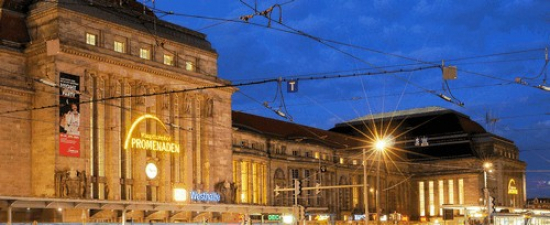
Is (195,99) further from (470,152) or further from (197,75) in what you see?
(470,152)

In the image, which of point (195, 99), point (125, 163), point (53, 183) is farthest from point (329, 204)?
point (53, 183)

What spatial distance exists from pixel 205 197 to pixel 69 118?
14.7 m

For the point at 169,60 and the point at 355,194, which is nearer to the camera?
the point at 169,60

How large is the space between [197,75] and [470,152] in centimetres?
7317

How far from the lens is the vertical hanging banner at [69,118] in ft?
172

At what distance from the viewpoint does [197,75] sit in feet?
211

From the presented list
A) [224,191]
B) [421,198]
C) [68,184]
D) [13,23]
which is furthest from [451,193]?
[13,23]

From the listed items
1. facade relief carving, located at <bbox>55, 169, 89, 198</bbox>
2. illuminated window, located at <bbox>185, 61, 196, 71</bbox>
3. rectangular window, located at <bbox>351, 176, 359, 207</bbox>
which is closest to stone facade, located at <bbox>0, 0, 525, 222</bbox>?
facade relief carving, located at <bbox>55, 169, 89, 198</bbox>

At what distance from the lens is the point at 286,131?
99875mm

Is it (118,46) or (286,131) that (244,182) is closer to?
(286,131)

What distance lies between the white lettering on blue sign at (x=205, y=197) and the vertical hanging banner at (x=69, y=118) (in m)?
12.0

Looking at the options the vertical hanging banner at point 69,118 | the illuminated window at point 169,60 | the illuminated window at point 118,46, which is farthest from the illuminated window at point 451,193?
the vertical hanging banner at point 69,118

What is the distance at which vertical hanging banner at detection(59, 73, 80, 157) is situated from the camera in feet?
172

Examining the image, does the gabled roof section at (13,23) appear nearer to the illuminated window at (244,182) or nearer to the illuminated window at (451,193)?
the illuminated window at (244,182)
